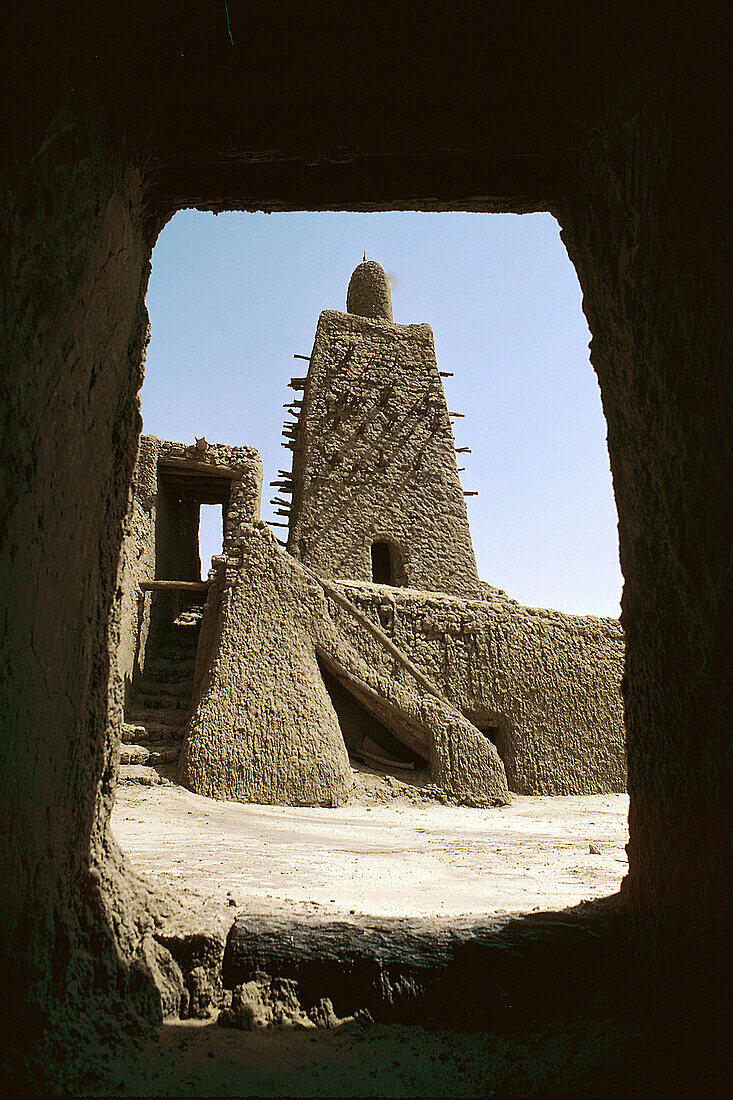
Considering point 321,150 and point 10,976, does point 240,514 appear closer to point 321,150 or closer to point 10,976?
point 321,150

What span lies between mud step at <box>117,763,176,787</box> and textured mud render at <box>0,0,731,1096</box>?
5.26 meters

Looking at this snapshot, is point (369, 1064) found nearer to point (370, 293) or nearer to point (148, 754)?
point (148, 754)

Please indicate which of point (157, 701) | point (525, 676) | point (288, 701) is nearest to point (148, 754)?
point (157, 701)

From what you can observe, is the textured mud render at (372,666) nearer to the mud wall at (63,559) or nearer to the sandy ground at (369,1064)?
the mud wall at (63,559)

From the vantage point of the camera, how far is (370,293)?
17.7 meters

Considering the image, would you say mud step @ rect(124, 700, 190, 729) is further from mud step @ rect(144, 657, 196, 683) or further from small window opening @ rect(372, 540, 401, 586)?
small window opening @ rect(372, 540, 401, 586)

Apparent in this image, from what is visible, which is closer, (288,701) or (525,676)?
(288,701)

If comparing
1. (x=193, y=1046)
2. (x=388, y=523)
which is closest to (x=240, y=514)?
(x=388, y=523)

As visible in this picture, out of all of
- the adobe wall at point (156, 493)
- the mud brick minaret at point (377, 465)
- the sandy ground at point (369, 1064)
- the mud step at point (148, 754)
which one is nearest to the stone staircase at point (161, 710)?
the mud step at point (148, 754)

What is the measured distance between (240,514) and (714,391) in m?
8.21

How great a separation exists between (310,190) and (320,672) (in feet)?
23.0

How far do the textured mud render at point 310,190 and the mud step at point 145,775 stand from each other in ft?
17.2

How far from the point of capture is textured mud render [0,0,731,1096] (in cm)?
151

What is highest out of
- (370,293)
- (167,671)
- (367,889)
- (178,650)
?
(370,293)
